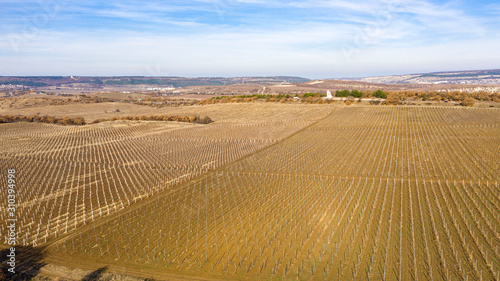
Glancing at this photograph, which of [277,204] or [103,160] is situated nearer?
[277,204]

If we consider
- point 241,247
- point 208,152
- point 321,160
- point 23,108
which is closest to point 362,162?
point 321,160

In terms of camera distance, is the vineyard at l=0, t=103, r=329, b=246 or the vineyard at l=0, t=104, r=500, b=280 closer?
the vineyard at l=0, t=104, r=500, b=280

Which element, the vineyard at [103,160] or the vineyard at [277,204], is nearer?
the vineyard at [277,204]

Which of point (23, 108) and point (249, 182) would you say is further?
point (23, 108)

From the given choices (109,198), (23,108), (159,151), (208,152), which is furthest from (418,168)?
(23,108)

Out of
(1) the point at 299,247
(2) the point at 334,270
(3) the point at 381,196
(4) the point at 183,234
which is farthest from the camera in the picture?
(3) the point at 381,196

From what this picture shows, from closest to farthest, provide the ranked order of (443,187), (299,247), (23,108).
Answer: (299,247)
(443,187)
(23,108)

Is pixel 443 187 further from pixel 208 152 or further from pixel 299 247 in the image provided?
pixel 208 152
